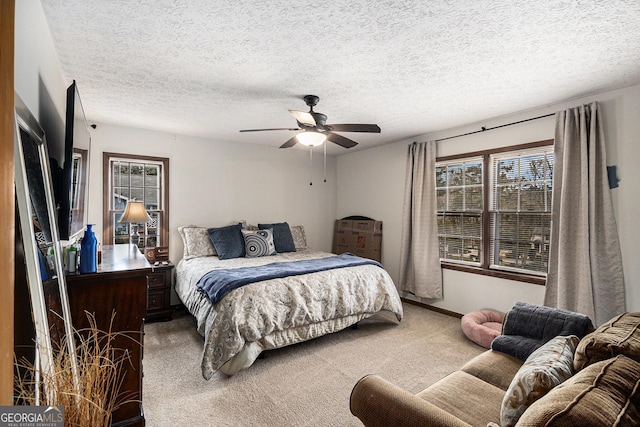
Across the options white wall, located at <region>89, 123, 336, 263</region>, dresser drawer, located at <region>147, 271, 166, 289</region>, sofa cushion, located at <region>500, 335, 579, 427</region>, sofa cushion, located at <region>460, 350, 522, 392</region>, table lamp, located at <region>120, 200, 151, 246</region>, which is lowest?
sofa cushion, located at <region>460, 350, 522, 392</region>

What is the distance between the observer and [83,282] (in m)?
1.73

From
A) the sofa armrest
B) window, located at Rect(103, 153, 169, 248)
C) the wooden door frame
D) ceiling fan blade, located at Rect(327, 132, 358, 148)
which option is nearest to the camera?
the wooden door frame

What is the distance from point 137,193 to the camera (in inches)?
168

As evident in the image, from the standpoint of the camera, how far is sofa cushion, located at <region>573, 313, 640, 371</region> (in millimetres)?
1219

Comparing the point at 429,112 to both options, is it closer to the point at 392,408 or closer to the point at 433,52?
the point at 433,52

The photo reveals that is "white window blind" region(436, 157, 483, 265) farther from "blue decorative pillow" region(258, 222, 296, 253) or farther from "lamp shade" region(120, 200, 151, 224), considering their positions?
"lamp shade" region(120, 200, 151, 224)

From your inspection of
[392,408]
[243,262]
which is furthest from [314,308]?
[392,408]

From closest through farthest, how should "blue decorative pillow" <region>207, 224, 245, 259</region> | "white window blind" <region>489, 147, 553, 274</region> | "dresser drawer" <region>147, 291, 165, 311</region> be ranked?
"white window blind" <region>489, 147, 553, 274</region>
"dresser drawer" <region>147, 291, 165, 311</region>
"blue decorative pillow" <region>207, 224, 245, 259</region>

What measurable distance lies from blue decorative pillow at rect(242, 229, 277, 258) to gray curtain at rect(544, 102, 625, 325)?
135 inches

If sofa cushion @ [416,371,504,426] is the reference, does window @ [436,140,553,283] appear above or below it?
above

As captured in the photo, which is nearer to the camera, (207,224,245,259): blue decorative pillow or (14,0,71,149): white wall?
(14,0,71,149): white wall

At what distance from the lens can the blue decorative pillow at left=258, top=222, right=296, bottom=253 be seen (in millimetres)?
4793

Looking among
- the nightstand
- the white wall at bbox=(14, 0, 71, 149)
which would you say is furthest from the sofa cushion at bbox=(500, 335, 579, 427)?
the nightstand

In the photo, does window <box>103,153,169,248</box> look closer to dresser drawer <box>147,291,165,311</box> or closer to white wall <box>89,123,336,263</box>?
white wall <box>89,123,336,263</box>
